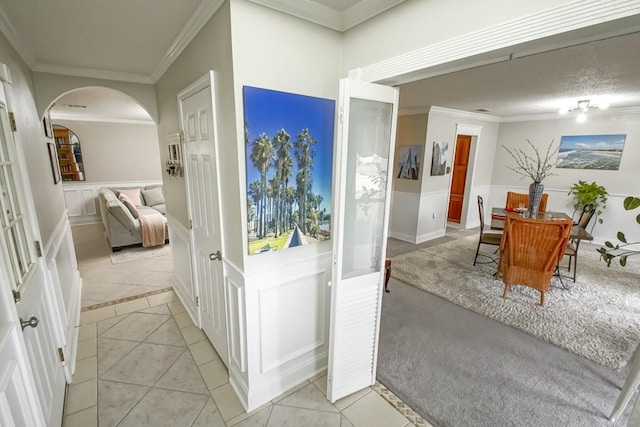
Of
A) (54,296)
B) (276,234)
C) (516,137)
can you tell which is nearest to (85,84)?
(54,296)

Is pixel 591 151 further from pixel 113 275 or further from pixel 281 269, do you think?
pixel 113 275

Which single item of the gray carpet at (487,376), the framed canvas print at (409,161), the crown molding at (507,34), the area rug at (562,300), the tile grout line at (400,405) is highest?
the crown molding at (507,34)

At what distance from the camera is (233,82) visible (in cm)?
141

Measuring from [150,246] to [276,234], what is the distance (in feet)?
13.1

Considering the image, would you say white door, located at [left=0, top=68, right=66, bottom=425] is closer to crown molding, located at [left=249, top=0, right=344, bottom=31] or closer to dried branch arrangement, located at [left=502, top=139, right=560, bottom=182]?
crown molding, located at [left=249, top=0, right=344, bottom=31]

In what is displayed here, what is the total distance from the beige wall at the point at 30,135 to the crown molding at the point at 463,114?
4668 mm

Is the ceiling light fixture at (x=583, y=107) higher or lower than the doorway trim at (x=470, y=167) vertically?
higher

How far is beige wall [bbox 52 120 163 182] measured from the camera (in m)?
6.17

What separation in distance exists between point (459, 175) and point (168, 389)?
6108 mm

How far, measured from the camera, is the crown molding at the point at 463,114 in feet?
15.2

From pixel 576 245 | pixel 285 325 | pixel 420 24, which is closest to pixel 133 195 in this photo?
pixel 285 325

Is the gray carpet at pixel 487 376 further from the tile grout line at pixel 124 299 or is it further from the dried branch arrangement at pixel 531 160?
the dried branch arrangement at pixel 531 160

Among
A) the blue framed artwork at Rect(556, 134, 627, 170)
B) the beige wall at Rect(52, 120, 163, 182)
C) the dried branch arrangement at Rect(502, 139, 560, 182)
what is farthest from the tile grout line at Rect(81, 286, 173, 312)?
the blue framed artwork at Rect(556, 134, 627, 170)

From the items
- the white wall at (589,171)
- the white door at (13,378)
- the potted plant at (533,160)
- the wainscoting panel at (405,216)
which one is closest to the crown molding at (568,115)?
the white wall at (589,171)
